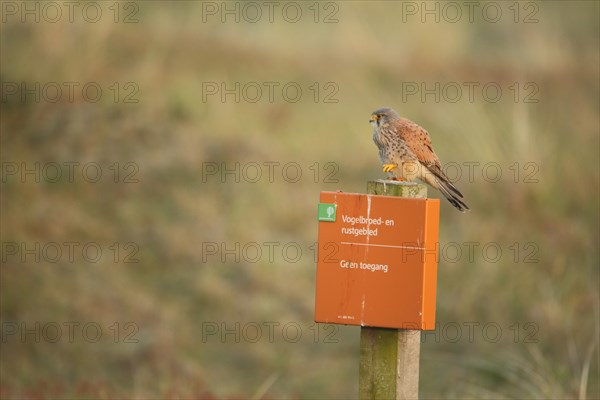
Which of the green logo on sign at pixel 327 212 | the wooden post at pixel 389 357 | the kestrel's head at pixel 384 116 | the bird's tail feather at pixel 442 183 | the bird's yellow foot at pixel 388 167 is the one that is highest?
the kestrel's head at pixel 384 116

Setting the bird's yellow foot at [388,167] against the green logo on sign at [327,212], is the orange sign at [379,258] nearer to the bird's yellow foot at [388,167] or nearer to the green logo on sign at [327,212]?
the green logo on sign at [327,212]

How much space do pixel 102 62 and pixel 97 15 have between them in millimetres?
416

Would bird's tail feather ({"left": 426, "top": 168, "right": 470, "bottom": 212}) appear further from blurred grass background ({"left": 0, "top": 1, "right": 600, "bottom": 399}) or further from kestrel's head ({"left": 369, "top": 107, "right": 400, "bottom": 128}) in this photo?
blurred grass background ({"left": 0, "top": 1, "right": 600, "bottom": 399})

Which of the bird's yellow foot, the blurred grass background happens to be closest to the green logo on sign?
the bird's yellow foot

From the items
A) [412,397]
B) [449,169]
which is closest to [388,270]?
[412,397]

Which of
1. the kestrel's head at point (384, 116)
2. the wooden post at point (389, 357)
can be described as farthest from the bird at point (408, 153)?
the wooden post at point (389, 357)

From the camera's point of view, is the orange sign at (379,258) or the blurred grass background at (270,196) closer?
the orange sign at (379,258)

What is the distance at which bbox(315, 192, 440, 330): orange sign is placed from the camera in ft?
12.3

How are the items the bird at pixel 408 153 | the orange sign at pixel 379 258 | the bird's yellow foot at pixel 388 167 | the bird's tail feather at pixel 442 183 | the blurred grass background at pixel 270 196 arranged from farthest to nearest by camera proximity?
1. the blurred grass background at pixel 270 196
2. the bird's tail feather at pixel 442 183
3. the bird at pixel 408 153
4. the bird's yellow foot at pixel 388 167
5. the orange sign at pixel 379 258

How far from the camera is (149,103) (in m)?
10.0

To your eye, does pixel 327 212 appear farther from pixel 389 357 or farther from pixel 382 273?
pixel 389 357

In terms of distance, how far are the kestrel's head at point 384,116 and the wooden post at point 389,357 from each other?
1121mm

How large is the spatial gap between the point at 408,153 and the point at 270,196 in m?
4.61

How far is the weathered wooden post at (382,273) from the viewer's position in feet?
12.3
